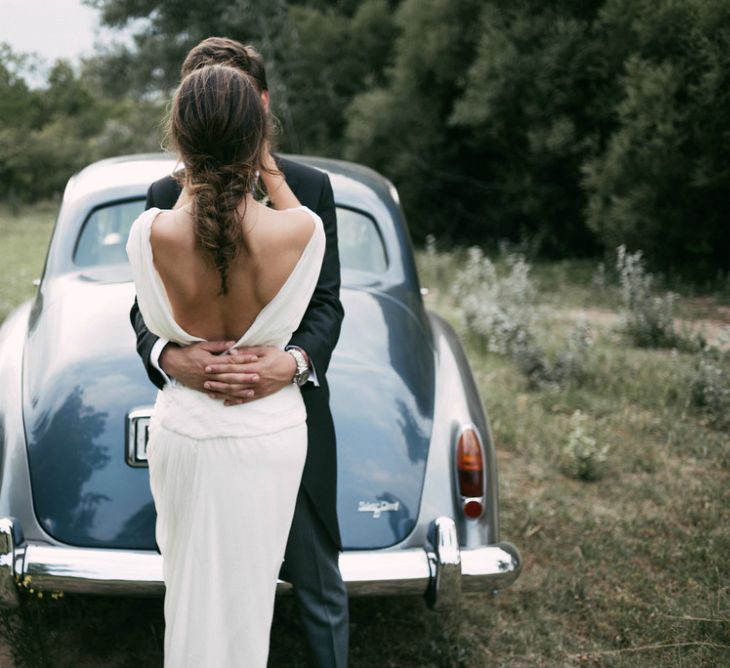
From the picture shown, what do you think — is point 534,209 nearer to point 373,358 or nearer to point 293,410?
point 373,358

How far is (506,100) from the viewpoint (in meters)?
13.5

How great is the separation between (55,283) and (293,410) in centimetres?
211

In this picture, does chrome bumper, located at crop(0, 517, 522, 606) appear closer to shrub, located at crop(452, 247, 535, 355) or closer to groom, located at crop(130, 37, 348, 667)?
groom, located at crop(130, 37, 348, 667)

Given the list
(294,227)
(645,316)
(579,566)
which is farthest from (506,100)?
(294,227)

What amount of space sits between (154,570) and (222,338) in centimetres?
99

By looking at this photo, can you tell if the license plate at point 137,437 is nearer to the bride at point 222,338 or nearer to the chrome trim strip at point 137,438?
the chrome trim strip at point 137,438

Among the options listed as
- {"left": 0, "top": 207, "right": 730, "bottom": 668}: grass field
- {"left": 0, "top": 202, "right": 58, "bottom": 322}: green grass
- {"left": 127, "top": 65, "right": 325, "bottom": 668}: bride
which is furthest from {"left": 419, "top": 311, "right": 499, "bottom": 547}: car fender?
{"left": 0, "top": 202, "right": 58, "bottom": 322}: green grass

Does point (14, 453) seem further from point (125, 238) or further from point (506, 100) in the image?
point (506, 100)

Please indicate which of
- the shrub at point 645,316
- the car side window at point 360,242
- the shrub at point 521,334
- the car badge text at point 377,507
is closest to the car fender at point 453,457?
the car badge text at point 377,507

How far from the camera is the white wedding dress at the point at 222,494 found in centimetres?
209

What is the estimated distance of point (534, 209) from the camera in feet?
47.1

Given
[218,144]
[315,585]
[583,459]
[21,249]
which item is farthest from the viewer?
[21,249]

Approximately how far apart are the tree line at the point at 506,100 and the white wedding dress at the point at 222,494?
2934mm

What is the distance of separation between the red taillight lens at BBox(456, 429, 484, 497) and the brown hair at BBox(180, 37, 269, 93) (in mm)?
1492
